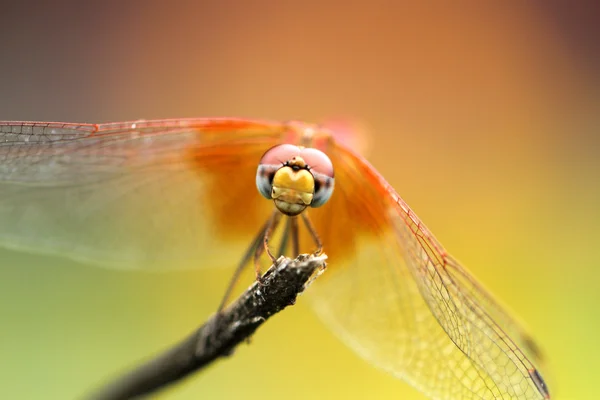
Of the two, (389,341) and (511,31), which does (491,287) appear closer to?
(389,341)

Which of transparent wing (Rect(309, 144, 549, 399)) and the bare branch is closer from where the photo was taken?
the bare branch

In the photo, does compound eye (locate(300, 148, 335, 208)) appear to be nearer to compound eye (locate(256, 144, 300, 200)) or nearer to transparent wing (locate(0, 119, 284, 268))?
compound eye (locate(256, 144, 300, 200))

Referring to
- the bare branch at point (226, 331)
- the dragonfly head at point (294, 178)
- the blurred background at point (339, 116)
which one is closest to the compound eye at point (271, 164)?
the dragonfly head at point (294, 178)

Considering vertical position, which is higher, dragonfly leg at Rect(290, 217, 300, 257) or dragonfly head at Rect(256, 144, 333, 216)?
dragonfly leg at Rect(290, 217, 300, 257)

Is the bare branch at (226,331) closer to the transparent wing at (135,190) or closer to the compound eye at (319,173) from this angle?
the compound eye at (319,173)

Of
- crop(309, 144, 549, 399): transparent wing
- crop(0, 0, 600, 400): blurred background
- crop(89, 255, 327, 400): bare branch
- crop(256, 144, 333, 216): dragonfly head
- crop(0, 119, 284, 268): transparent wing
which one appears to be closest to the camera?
crop(89, 255, 327, 400): bare branch

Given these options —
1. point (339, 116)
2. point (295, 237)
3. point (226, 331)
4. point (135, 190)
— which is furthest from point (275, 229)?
point (339, 116)

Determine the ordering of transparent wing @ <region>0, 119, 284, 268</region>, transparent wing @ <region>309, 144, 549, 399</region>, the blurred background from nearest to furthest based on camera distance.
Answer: transparent wing @ <region>309, 144, 549, 399</region>, transparent wing @ <region>0, 119, 284, 268</region>, the blurred background

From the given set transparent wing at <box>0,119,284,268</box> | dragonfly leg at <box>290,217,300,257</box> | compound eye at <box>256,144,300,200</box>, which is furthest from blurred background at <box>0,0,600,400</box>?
compound eye at <box>256,144,300,200</box>
